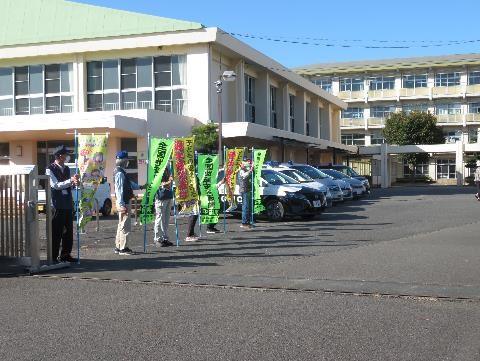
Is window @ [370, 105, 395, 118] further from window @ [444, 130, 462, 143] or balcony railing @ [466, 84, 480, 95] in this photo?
balcony railing @ [466, 84, 480, 95]

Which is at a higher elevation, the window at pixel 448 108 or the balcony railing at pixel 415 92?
the balcony railing at pixel 415 92

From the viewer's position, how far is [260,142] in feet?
125

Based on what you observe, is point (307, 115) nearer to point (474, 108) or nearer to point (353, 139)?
point (353, 139)

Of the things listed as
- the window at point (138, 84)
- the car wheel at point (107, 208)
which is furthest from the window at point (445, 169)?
the car wheel at point (107, 208)

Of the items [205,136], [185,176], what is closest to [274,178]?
[185,176]

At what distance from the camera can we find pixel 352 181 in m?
30.0

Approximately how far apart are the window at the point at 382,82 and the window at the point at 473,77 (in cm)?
819

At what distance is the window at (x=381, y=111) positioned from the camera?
72.1 m

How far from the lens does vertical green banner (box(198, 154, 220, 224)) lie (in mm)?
14641

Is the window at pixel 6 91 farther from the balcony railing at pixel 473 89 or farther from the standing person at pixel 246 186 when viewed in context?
the balcony railing at pixel 473 89

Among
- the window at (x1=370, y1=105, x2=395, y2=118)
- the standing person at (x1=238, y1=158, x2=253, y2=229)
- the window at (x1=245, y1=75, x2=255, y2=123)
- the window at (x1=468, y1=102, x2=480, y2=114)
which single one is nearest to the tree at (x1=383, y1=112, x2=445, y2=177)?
the window at (x1=468, y1=102, x2=480, y2=114)

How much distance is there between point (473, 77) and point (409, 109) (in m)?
7.51

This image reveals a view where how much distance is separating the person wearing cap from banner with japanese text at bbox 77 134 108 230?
13.3 inches

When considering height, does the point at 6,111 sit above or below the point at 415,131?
below
